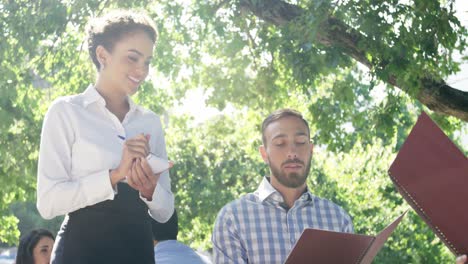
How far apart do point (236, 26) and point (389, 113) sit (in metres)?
2.10

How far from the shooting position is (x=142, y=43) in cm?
360

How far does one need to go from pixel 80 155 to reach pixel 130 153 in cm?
23

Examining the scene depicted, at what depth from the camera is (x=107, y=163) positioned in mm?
3402

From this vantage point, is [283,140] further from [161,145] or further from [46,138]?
[46,138]

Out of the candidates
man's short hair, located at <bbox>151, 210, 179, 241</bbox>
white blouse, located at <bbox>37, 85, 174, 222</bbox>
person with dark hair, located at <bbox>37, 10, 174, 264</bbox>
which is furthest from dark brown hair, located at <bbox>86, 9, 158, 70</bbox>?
man's short hair, located at <bbox>151, 210, 179, 241</bbox>

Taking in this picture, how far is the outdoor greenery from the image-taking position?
9.74 m

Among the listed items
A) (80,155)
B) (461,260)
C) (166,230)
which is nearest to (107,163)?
(80,155)

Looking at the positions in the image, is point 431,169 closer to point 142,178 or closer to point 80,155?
point 142,178

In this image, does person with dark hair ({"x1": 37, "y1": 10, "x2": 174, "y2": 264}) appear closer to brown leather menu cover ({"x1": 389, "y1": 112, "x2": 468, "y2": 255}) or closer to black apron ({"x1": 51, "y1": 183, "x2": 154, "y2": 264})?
black apron ({"x1": 51, "y1": 183, "x2": 154, "y2": 264})

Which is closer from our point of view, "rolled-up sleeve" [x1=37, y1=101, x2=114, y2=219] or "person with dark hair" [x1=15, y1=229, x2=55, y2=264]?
"rolled-up sleeve" [x1=37, y1=101, x2=114, y2=219]

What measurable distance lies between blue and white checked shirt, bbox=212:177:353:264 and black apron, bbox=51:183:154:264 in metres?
1.12

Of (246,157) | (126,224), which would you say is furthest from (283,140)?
(246,157)

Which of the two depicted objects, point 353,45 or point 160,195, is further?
point 353,45

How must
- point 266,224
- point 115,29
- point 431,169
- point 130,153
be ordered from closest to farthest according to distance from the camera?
1. point 431,169
2. point 130,153
3. point 115,29
4. point 266,224
